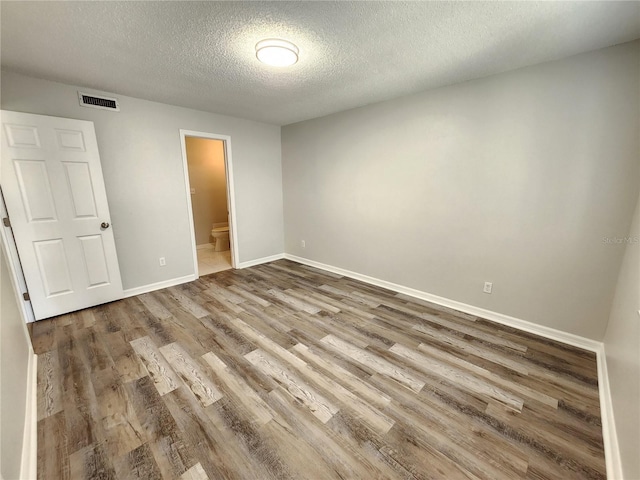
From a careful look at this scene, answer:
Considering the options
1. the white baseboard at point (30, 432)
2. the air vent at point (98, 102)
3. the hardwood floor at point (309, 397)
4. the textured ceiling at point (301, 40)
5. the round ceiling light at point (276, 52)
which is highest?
the textured ceiling at point (301, 40)

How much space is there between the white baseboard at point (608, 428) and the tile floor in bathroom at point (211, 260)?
428cm

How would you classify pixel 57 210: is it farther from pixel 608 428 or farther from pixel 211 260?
pixel 608 428

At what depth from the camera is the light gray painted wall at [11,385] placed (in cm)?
107

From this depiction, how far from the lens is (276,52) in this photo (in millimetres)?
1885

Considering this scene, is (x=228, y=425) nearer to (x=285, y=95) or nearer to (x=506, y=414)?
(x=506, y=414)

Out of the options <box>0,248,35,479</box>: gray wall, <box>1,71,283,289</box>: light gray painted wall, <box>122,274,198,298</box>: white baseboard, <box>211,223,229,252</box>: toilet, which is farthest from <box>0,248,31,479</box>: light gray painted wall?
<box>211,223,229,252</box>: toilet

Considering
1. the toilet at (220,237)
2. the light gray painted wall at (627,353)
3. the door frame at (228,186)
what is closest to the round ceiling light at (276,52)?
the door frame at (228,186)

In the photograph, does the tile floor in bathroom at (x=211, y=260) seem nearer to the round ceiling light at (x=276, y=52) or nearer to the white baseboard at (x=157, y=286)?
the white baseboard at (x=157, y=286)

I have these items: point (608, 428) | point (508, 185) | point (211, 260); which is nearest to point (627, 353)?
point (608, 428)

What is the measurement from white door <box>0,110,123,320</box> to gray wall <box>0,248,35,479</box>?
99 cm

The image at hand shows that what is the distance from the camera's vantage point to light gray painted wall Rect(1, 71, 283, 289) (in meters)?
2.56

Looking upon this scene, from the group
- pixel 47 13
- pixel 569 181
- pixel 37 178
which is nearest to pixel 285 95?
pixel 47 13

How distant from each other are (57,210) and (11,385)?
1985 mm

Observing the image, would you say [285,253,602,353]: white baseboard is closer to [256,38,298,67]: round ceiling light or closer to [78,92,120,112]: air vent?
[256,38,298,67]: round ceiling light
